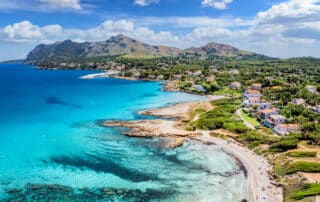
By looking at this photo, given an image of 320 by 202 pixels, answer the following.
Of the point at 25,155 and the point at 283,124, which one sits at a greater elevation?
the point at 283,124

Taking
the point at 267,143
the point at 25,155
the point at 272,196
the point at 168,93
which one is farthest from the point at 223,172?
the point at 168,93

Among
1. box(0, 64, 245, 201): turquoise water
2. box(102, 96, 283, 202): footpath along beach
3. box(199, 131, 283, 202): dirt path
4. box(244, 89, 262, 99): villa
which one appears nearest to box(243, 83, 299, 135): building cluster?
box(244, 89, 262, 99): villa

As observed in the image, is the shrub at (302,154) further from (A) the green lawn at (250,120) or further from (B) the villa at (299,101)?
(B) the villa at (299,101)

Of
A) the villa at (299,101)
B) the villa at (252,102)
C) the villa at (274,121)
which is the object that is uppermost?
the villa at (299,101)

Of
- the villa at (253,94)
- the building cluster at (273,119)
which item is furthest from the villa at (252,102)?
the villa at (253,94)

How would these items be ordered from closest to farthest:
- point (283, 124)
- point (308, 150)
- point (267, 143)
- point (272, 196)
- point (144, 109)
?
point (272, 196) < point (308, 150) < point (267, 143) < point (283, 124) < point (144, 109)

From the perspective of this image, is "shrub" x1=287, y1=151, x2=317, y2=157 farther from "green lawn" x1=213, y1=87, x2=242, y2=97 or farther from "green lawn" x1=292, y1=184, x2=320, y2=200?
"green lawn" x1=213, y1=87, x2=242, y2=97

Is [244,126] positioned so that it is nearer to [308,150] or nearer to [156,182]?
[308,150]

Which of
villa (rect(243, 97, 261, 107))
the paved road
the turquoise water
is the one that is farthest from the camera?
villa (rect(243, 97, 261, 107))
